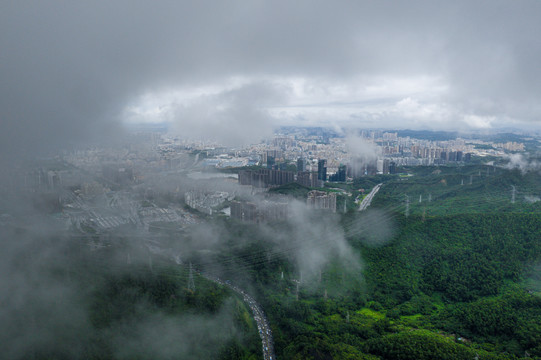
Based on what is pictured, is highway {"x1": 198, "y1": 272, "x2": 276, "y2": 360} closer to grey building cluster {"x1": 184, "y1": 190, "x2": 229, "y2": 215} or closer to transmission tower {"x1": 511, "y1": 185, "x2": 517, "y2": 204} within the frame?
grey building cluster {"x1": 184, "y1": 190, "x2": 229, "y2": 215}

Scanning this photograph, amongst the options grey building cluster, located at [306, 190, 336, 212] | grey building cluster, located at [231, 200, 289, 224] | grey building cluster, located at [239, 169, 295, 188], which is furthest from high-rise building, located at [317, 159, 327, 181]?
grey building cluster, located at [231, 200, 289, 224]

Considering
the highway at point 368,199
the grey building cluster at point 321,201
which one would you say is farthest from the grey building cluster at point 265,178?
the highway at point 368,199

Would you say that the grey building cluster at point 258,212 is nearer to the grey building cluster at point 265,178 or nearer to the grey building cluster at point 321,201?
the grey building cluster at point 321,201

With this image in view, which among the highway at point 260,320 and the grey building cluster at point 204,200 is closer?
the highway at point 260,320

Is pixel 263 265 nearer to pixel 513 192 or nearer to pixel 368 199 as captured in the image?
pixel 368 199

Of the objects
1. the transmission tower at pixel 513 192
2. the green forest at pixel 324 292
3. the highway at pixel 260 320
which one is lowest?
the highway at pixel 260 320

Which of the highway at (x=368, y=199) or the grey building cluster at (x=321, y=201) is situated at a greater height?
the grey building cluster at (x=321, y=201)

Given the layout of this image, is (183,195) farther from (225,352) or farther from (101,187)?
(225,352)

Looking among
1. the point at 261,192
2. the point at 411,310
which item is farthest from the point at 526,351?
the point at 261,192

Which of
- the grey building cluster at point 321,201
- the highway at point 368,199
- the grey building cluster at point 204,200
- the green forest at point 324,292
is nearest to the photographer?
the green forest at point 324,292
